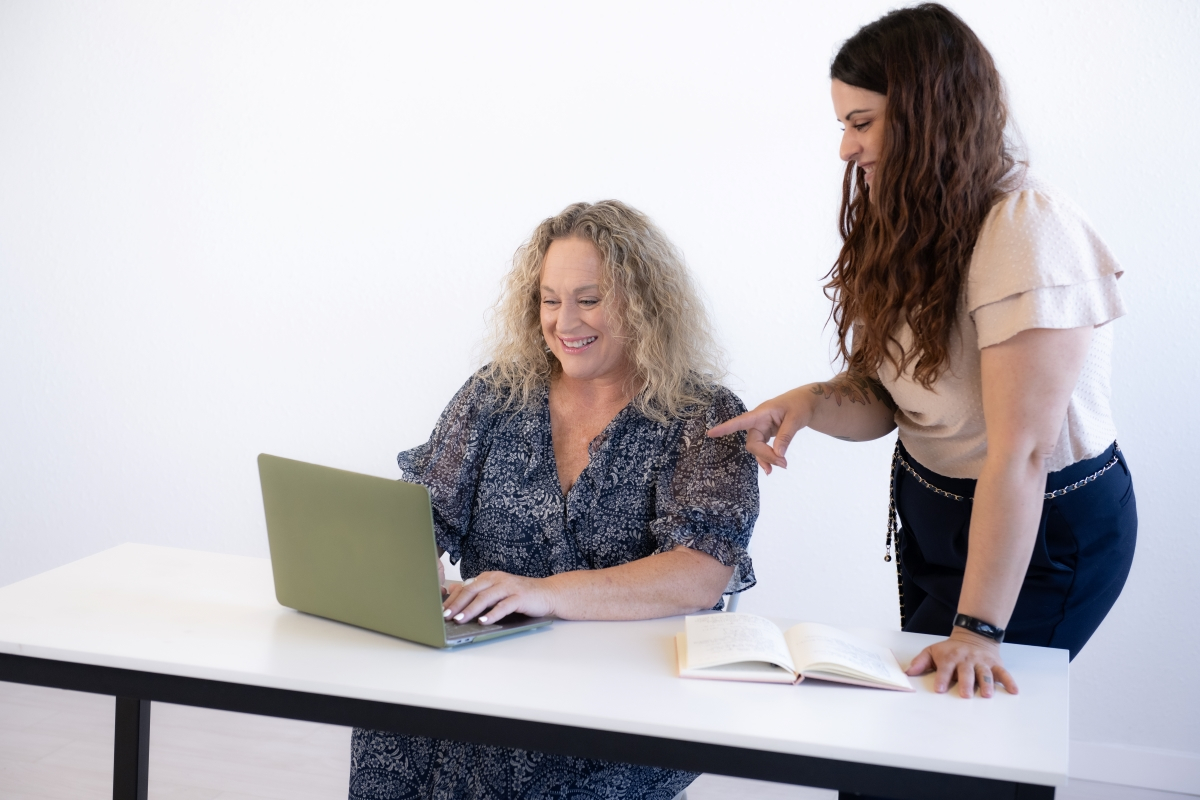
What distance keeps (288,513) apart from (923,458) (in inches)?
37.6

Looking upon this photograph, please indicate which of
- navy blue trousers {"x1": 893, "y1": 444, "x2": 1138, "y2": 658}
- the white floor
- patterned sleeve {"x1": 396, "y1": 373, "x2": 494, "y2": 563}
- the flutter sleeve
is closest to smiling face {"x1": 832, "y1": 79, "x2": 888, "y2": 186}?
the flutter sleeve

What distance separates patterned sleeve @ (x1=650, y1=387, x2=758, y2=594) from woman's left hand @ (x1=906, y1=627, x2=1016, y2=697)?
389 millimetres

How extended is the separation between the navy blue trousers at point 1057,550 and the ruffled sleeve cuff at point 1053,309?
0.88 feet

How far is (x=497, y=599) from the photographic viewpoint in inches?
58.7

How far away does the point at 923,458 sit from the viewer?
159cm

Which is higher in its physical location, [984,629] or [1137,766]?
[984,629]

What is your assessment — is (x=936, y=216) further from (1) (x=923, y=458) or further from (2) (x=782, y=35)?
(2) (x=782, y=35)

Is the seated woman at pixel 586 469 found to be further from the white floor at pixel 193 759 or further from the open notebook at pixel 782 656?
the white floor at pixel 193 759

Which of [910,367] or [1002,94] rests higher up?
[1002,94]

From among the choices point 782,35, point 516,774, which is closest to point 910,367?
point 516,774

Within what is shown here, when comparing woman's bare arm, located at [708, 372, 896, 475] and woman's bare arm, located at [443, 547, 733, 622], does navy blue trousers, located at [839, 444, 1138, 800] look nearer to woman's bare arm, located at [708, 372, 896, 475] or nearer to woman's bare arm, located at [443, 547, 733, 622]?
woman's bare arm, located at [708, 372, 896, 475]

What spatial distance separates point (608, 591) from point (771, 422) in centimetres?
39

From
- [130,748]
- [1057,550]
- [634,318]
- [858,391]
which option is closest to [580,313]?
[634,318]

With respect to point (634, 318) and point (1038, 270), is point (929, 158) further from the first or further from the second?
point (634, 318)
